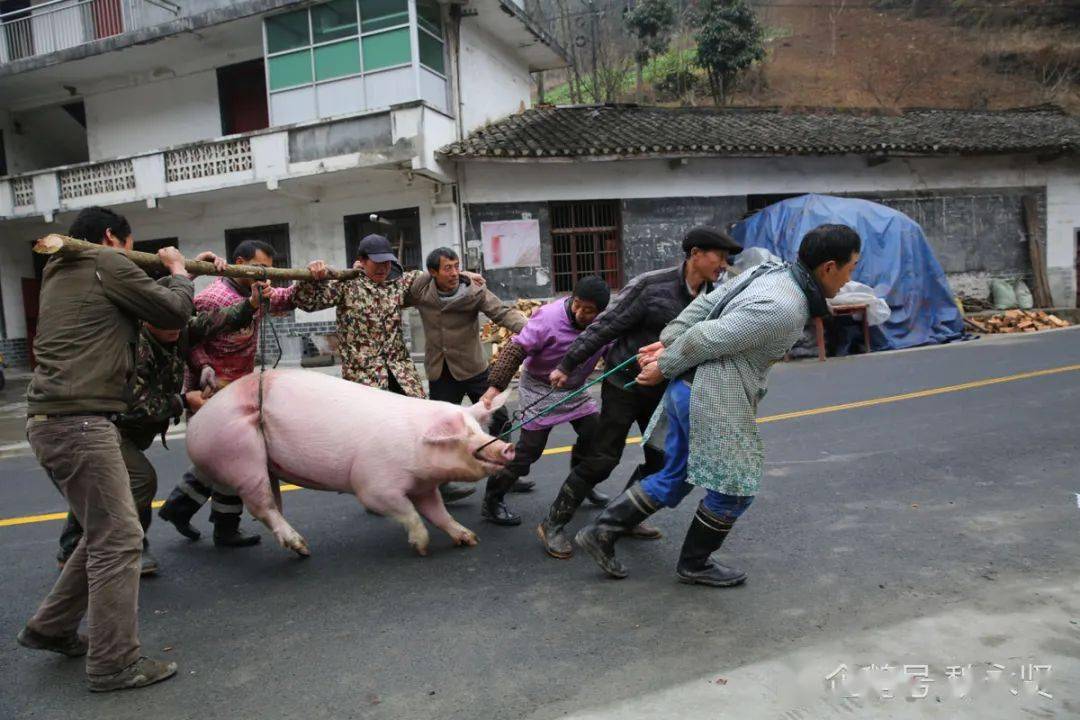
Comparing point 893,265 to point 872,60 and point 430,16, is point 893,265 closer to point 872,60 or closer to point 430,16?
point 430,16

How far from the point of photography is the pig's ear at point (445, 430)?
3.76m

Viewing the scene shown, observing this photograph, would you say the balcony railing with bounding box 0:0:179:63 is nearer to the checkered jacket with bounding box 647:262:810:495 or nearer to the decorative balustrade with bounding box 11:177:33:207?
the decorative balustrade with bounding box 11:177:33:207

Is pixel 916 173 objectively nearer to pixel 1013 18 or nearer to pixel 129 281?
pixel 129 281

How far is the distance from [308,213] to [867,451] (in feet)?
39.8


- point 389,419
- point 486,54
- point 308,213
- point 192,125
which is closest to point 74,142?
point 192,125

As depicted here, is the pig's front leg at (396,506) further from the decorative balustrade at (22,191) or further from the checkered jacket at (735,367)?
the decorative balustrade at (22,191)

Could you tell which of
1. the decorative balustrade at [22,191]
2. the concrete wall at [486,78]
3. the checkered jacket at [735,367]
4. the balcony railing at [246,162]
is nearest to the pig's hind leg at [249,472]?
the checkered jacket at [735,367]

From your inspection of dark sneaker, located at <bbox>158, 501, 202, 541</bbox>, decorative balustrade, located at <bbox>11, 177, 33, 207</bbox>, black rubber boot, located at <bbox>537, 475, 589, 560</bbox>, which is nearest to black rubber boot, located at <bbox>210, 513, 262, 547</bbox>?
dark sneaker, located at <bbox>158, 501, 202, 541</bbox>

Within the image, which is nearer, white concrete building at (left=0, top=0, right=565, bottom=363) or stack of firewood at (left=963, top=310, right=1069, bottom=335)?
white concrete building at (left=0, top=0, right=565, bottom=363)

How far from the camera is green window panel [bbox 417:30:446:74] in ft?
43.5

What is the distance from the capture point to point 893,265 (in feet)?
43.1

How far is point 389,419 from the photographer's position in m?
3.83

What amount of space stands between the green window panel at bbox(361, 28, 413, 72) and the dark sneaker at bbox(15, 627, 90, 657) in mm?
11842

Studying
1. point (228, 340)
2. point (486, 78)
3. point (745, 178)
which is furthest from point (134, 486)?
point (745, 178)
